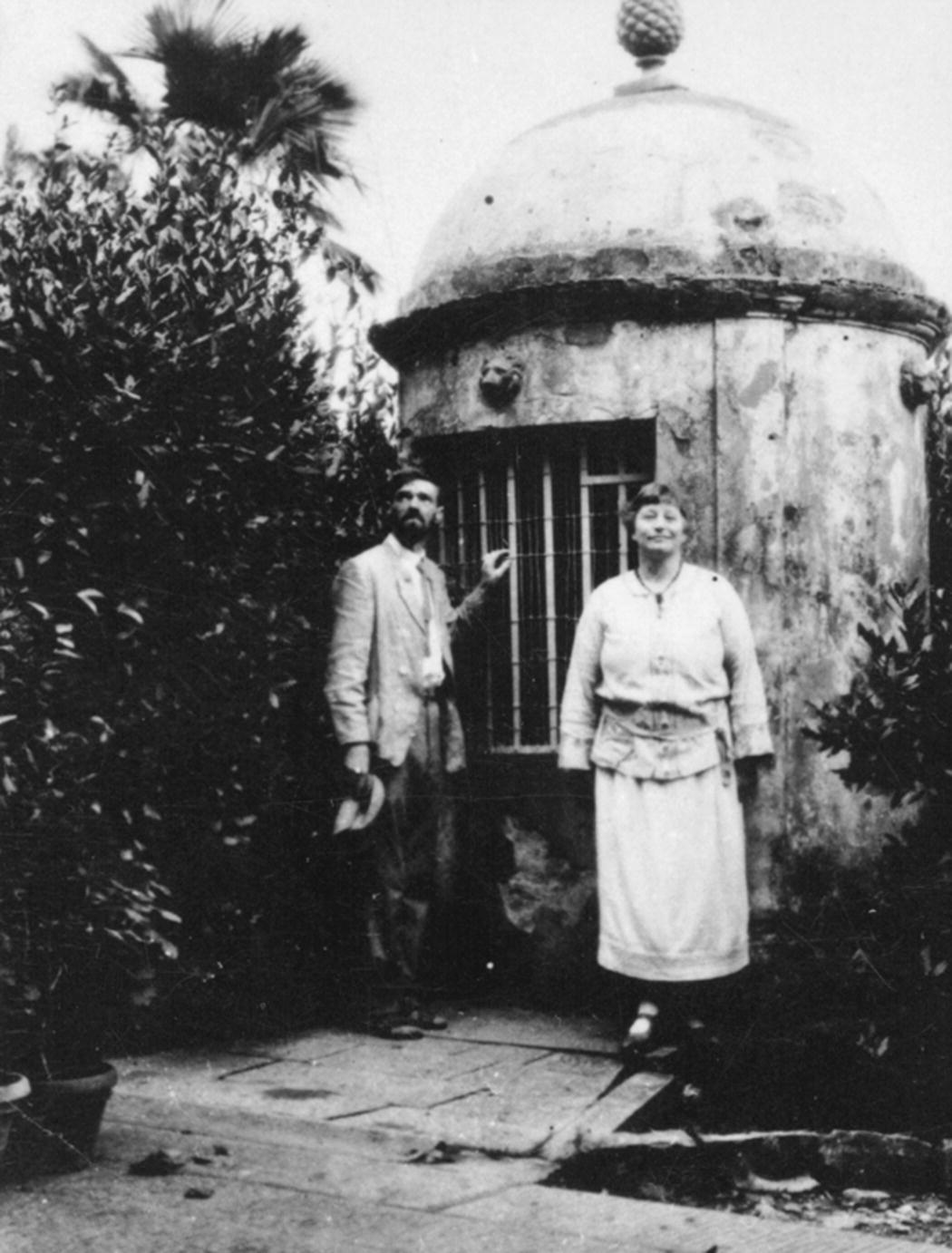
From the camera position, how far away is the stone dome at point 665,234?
676cm

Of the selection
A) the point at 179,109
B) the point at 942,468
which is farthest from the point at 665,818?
the point at 179,109

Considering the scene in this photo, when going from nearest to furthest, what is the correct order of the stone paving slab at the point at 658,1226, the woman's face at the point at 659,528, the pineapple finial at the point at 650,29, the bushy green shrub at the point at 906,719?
the stone paving slab at the point at 658,1226, the bushy green shrub at the point at 906,719, the woman's face at the point at 659,528, the pineapple finial at the point at 650,29

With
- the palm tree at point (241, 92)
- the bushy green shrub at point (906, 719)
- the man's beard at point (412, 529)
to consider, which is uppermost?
the palm tree at point (241, 92)

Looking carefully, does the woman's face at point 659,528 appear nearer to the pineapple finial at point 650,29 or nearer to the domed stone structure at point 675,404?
the domed stone structure at point 675,404

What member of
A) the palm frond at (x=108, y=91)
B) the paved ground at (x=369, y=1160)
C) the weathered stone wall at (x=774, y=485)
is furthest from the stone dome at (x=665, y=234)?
the palm frond at (x=108, y=91)

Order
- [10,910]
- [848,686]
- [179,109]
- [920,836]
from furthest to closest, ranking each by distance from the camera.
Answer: [179,109], [848,686], [920,836], [10,910]

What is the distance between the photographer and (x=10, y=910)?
4.68 m

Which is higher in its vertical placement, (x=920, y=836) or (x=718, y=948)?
(x=920, y=836)

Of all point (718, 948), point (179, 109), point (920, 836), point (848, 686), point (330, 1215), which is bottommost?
point (330, 1215)

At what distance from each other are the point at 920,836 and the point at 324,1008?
2.65 m

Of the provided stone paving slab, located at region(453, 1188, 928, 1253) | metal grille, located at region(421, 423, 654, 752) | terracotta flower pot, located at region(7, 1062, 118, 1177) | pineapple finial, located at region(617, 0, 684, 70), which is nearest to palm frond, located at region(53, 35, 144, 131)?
pineapple finial, located at region(617, 0, 684, 70)

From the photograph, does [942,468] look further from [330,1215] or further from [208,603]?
[330,1215]

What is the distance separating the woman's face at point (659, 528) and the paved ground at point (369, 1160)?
6.41ft

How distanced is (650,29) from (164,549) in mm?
3890
